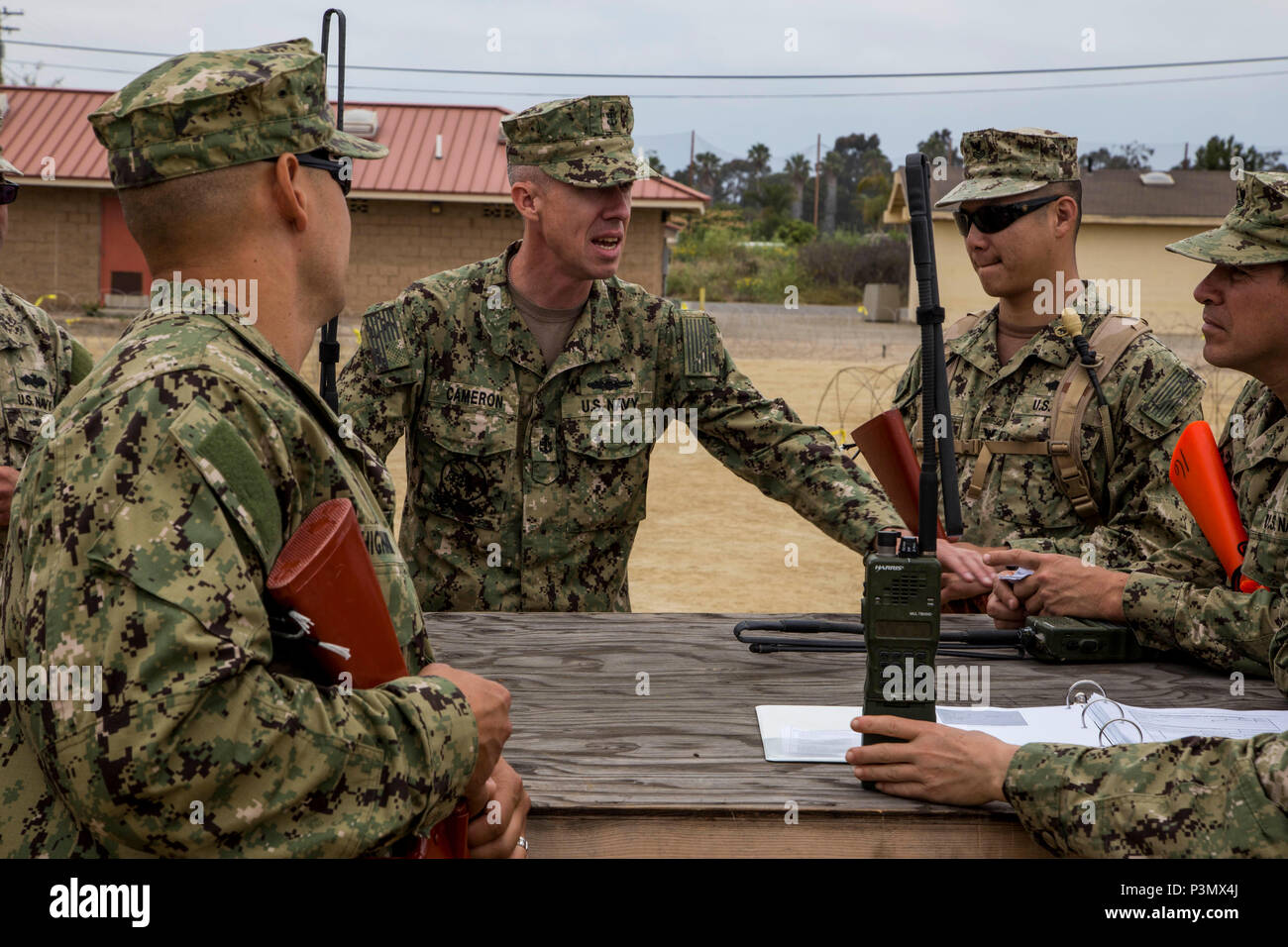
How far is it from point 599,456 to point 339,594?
2.14 meters

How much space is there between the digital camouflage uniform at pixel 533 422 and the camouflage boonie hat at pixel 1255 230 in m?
1.24

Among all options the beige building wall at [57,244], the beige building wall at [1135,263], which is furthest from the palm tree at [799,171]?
the beige building wall at [57,244]

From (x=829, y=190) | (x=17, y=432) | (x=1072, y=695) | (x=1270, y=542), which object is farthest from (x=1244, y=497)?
(x=829, y=190)

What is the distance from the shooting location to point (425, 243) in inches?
960

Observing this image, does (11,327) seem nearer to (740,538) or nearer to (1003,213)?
(1003,213)

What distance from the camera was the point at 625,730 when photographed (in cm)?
235

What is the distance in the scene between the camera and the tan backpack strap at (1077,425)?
12.5 feet

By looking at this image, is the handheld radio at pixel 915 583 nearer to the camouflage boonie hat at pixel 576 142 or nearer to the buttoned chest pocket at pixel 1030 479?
the camouflage boonie hat at pixel 576 142

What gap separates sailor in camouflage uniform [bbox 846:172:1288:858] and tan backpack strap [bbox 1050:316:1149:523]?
0.71 metres

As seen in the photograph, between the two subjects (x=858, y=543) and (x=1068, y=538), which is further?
(x=1068, y=538)
